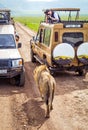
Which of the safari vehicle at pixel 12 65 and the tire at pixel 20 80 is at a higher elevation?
the safari vehicle at pixel 12 65

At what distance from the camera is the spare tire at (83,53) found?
13.8 metres

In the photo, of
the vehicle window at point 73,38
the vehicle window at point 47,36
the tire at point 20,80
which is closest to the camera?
the tire at point 20,80

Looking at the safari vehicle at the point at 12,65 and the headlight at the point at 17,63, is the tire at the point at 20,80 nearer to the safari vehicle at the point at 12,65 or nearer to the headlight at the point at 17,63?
the safari vehicle at the point at 12,65

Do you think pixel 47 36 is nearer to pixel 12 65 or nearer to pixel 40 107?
pixel 12 65

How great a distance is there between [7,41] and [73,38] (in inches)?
95.4

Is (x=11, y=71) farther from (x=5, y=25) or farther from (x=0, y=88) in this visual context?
(x=5, y=25)

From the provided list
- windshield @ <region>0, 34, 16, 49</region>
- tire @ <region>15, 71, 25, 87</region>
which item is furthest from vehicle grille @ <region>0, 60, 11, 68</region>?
windshield @ <region>0, 34, 16, 49</region>

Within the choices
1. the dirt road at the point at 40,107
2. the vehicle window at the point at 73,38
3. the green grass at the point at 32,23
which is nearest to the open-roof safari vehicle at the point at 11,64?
the dirt road at the point at 40,107

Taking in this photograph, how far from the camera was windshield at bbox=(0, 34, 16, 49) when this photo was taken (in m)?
13.7

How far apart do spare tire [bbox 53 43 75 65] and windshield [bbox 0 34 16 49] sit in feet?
5.11

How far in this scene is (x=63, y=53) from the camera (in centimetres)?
1359

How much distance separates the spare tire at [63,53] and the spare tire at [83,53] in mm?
308

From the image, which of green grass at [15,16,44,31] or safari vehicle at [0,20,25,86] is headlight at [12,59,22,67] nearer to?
safari vehicle at [0,20,25,86]

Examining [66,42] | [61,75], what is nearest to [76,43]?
[66,42]
